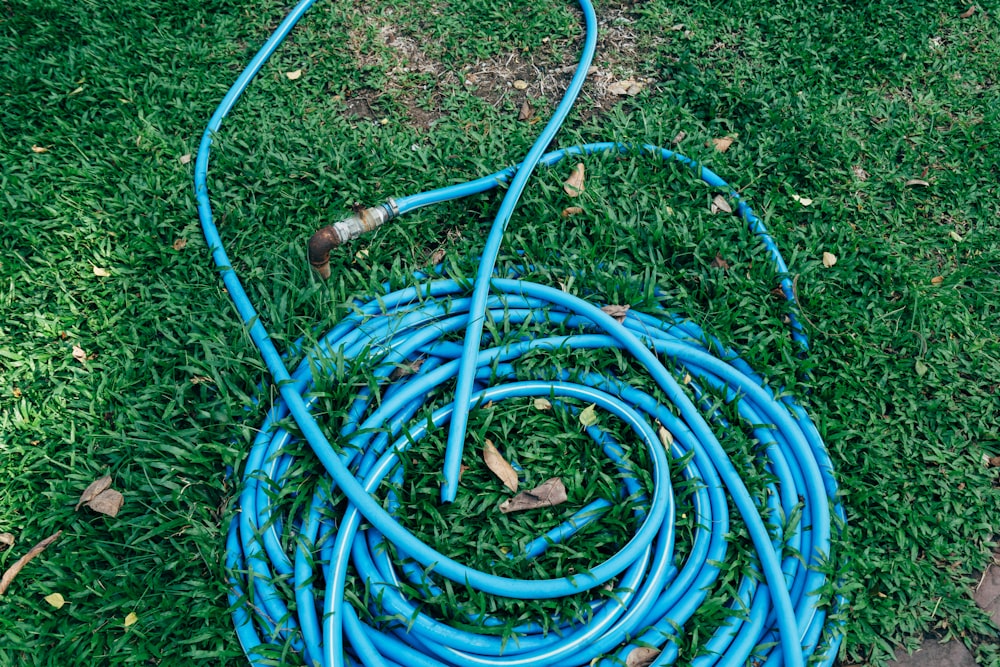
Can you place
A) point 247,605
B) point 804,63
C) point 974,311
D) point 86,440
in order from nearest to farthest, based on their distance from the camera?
1. point 247,605
2. point 86,440
3. point 974,311
4. point 804,63

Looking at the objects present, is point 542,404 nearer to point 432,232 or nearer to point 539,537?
point 539,537

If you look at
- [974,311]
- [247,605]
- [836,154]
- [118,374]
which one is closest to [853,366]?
[974,311]

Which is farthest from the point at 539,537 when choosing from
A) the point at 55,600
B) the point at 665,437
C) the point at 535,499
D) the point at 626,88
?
the point at 626,88

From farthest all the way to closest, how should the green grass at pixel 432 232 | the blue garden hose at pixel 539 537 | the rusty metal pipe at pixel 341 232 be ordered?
the rusty metal pipe at pixel 341 232
the green grass at pixel 432 232
the blue garden hose at pixel 539 537

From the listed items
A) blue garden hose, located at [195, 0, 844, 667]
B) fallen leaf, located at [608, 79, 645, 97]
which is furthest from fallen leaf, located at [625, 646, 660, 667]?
fallen leaf, located at [608, 79, 645, 97]

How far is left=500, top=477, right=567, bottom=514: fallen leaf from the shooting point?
2422 millimetres

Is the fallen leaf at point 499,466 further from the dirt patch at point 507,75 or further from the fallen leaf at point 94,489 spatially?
the dirt patch at point 507,75

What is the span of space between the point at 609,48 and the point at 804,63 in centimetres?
110

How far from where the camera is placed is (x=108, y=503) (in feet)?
7.99

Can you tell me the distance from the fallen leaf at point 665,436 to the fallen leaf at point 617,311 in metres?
0.49

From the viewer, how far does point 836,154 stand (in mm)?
3338

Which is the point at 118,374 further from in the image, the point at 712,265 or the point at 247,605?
the point at 712,265

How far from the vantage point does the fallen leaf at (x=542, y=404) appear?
259 centimetres

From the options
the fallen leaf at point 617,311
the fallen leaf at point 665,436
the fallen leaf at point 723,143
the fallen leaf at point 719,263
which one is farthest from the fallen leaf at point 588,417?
the fallen leaf at point 723,143
